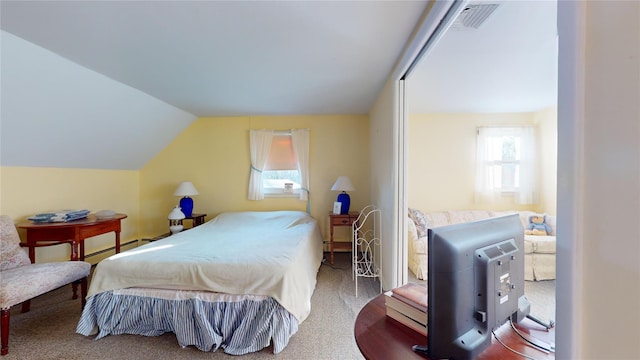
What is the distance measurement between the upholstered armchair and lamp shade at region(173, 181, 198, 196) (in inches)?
57.6

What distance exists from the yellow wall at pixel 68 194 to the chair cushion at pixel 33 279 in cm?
85

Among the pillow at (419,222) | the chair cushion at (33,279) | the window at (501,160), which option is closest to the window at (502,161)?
the window at (501,160)

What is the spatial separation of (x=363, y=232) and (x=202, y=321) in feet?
8.12

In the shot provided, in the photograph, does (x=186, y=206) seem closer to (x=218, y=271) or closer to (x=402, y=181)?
→ (x=218, y=271)

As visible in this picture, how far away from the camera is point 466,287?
67 centimetres

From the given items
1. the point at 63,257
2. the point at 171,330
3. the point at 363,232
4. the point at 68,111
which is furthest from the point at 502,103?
the point at 63,257

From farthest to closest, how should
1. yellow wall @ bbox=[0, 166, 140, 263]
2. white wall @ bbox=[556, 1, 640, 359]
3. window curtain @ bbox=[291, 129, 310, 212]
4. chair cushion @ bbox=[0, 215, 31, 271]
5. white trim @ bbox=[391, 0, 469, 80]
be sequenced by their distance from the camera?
window curtain @ bbox=[291, 129, 310, 212] < yellow wall @ bbox=[0, 166, 140, 263] < chair cushion @ bbox=[0, 215, 31, 271] < white trim @ bbox=[391, 0, 469, 80] < white wall @ bbox=[556, 1, 640, 359]

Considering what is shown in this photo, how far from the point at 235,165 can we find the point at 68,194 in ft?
6.60

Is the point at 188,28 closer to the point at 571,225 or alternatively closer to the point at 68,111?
the point at 68,111

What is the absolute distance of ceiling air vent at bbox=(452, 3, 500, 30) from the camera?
4.63 feet

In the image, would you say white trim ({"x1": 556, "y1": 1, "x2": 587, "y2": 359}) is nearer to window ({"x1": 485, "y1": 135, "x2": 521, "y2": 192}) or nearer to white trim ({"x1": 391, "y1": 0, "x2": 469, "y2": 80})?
white trim ({"x1": 391, "y1": 0, "x2": 469, "y2": 80})

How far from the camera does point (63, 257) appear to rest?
2877 mm

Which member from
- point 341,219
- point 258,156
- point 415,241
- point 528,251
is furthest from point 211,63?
point 528,251

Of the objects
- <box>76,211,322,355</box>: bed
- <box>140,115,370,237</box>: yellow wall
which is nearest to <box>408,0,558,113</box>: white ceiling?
<box>140,115,370,237</box>: yellow wall
